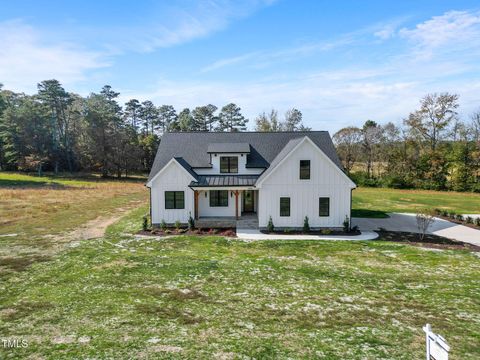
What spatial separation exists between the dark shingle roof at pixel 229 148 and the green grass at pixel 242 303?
27.3 feet

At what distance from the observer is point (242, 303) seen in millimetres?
9078

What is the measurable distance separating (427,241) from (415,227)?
3.51 meters

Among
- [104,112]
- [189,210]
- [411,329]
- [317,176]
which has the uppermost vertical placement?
[104,112]

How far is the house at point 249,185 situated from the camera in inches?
726

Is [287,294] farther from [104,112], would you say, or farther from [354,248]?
[104,112]

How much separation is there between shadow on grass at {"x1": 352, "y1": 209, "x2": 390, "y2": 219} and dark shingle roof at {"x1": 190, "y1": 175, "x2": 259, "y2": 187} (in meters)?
9.24

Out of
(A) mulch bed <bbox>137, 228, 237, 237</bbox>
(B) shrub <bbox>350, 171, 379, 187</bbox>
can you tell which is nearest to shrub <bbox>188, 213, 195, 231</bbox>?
(A) mulch bed <bbox>137, 228, 237, 237</bbox>

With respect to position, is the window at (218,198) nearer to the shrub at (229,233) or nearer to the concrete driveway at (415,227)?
the shrub at (229,233)

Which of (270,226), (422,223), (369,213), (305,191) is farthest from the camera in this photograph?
(369,213)

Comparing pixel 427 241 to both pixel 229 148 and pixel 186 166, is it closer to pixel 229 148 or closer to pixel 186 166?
pixel 229 148

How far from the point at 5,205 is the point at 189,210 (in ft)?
61.3

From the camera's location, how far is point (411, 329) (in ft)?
25.2

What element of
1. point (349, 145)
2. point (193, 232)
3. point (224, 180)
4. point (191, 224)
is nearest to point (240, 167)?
point (224, 180)

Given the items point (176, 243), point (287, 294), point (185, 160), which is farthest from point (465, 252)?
point (185, 160)
